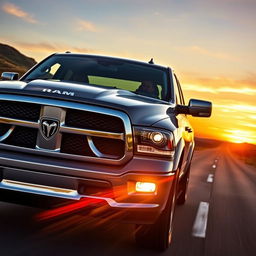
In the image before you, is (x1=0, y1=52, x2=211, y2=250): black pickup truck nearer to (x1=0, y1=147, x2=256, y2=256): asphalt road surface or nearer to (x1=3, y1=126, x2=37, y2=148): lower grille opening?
(x1=3, y1=126, x2=37, y2=148): lower grille opening

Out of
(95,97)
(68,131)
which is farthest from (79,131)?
(95,97)

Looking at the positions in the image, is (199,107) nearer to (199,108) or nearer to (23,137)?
(199,108)

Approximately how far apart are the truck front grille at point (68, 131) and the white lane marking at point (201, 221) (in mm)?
2107

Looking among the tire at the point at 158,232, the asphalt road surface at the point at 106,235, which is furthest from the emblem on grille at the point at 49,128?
the tire at the point at 158,232

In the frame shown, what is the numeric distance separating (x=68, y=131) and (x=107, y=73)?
212cm

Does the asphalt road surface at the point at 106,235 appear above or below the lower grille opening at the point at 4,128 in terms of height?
below

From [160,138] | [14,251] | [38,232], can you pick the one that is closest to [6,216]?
[38,232]

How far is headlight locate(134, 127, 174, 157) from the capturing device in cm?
385

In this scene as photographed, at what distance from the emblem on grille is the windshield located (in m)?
1.66

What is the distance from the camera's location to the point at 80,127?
377cm

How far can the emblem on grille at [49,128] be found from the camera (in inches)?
147

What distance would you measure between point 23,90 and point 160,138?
118 centimetres

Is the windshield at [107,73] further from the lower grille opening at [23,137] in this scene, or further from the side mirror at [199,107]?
the lower grille opening at [23,137]

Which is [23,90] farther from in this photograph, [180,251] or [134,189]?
[180,251]
